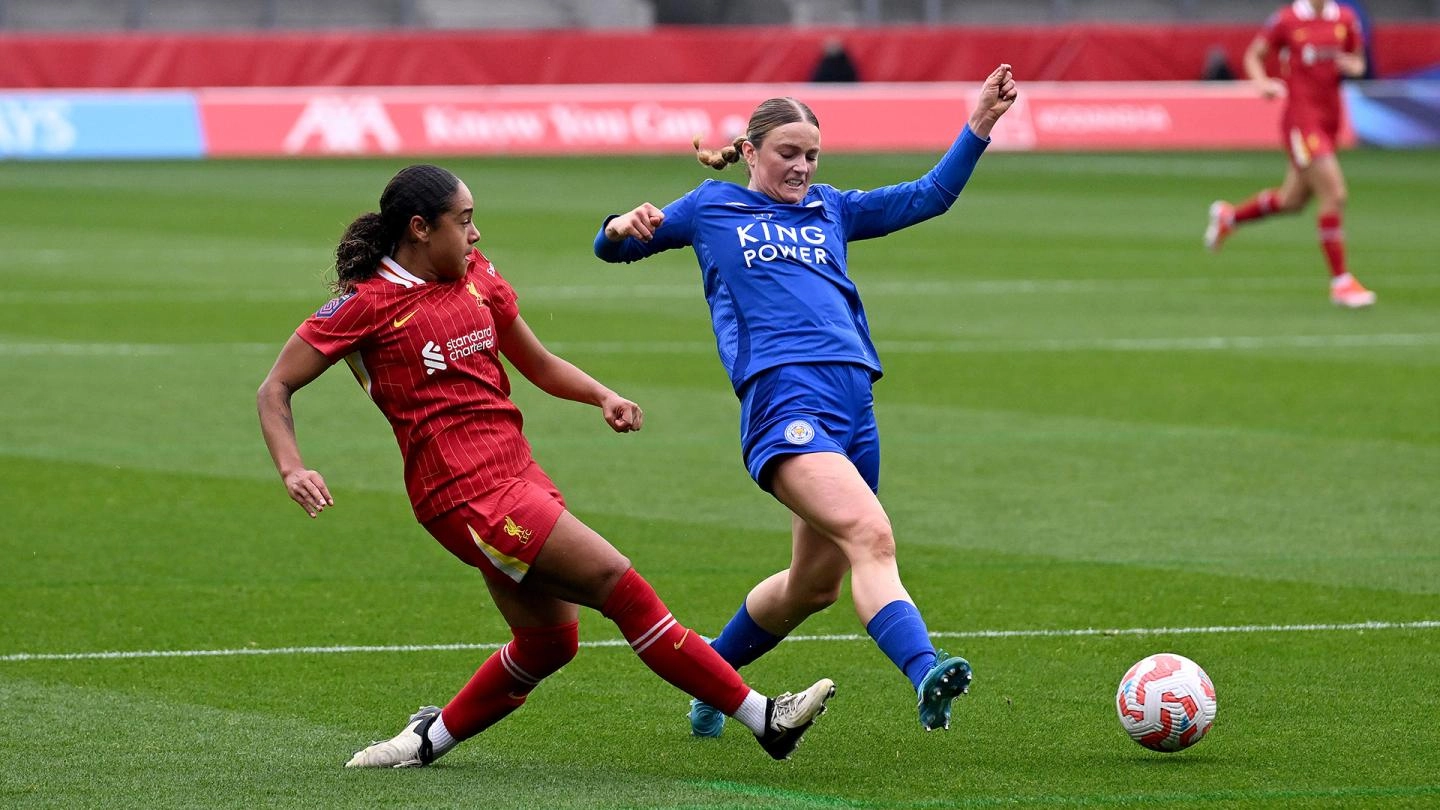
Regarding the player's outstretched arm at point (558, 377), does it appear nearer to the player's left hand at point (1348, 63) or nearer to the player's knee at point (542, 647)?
the player's knee at point (542, 647)

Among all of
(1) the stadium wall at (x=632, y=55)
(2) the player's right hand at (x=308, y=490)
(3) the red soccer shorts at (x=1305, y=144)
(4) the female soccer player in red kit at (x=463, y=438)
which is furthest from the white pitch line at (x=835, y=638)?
(1) the stadium wall at (x=632, y=55)

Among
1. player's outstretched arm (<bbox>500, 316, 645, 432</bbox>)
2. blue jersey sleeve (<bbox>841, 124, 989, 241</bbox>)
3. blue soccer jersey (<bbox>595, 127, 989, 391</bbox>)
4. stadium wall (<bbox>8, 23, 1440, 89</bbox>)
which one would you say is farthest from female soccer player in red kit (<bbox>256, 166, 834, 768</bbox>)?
stadium wall (<bbox>8, 23, 1440, 89</bbox>)

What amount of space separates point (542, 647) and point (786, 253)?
1.34 m

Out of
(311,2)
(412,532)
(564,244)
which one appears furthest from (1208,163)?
(412,532)

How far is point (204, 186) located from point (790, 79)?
1303cm

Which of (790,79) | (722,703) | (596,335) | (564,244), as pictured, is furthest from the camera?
(790,79)


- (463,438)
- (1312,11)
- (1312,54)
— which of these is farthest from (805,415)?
(1312,11)

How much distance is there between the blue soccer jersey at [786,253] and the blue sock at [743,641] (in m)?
0.79

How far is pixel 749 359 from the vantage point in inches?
245

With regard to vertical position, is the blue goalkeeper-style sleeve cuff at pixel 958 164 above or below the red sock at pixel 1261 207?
above

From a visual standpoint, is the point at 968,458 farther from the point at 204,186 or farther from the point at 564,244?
the point at 204,186

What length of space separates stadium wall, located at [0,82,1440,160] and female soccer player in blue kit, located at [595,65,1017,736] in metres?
26.9

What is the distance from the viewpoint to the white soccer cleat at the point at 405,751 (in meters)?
6.09

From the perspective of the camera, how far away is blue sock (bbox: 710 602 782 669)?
662cm
